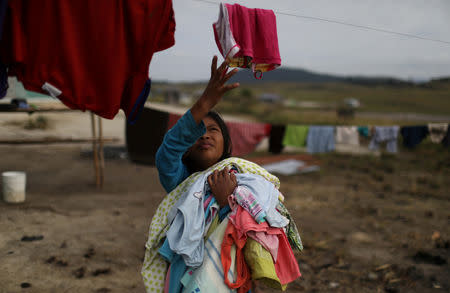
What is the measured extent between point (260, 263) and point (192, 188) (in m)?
0.47

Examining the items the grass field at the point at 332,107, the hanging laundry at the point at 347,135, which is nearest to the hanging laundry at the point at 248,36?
the grass field at the point at 332,107

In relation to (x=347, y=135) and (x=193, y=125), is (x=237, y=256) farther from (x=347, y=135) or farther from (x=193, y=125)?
(x=347, y=135)

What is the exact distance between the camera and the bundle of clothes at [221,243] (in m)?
1.58

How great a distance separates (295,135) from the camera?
6.93 meters

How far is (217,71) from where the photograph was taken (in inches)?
61.8

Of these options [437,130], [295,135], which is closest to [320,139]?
Answer: [295,135]

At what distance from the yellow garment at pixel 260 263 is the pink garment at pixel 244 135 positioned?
4.99 metres

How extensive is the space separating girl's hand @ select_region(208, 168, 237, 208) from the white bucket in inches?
181

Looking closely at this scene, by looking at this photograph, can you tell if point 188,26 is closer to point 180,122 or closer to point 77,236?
point 180,122

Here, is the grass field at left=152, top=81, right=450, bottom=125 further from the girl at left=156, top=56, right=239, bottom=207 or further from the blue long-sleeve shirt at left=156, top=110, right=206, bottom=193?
the blue long-sleeve shirt at left=156, top=110, right=206, bottom=193

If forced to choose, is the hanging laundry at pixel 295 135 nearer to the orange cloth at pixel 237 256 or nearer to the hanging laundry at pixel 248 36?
the hanging laundry at pixel 248 36

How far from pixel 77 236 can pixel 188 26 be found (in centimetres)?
302

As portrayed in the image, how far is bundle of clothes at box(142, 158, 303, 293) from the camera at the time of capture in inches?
62.2

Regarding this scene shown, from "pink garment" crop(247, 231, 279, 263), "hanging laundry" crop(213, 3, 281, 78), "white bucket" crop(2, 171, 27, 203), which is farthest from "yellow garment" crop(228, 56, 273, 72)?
"white bucket" crop(2, 171, 27, 203)
